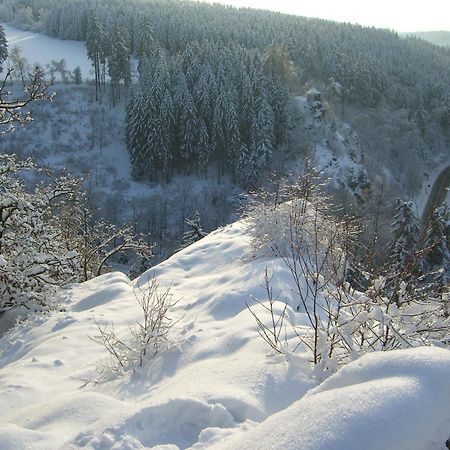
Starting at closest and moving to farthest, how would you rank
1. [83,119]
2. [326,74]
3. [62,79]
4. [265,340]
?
[265,340], [83,119], [62,79], [326,74]

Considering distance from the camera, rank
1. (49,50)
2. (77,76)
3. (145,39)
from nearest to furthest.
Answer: (77,76), (145,39), (49,50)

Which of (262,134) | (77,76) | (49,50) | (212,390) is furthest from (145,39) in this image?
(212,390)

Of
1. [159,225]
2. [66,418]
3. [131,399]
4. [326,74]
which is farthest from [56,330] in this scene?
[326,74]

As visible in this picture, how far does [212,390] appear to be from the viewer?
4.16 meters

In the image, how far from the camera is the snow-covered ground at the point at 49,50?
6700 cm

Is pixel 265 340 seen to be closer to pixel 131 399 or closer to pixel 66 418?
pixel 131 399

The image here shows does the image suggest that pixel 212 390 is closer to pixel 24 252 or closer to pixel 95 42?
pixel 24 252

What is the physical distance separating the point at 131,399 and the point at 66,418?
1.00m

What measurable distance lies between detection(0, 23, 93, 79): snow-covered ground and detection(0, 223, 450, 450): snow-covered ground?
59.3m

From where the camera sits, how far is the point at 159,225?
47469mm

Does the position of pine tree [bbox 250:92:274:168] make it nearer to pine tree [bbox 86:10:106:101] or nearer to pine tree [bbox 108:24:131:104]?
pine tree [bbox 108:24:131:104]

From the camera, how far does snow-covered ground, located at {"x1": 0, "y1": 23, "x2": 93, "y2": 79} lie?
67.0 metres

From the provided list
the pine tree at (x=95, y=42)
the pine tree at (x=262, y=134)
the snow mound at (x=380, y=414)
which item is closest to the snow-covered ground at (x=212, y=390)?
the snow mound at (x=380, y=414)

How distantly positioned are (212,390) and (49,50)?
80.7 m
